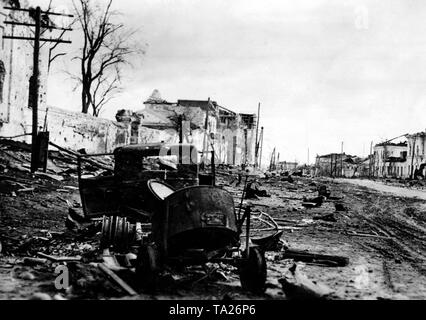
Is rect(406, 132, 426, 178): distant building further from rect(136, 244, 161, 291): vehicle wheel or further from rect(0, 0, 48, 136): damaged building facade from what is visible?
rect(136, 244, 161, 291): vehicle wheel

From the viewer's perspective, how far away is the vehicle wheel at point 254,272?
5.66 m

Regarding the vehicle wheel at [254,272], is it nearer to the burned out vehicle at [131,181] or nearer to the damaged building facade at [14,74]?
the burned out vehicle at [131,181]

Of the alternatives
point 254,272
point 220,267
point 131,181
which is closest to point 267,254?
point 220,267

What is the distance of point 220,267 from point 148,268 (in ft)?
6.19

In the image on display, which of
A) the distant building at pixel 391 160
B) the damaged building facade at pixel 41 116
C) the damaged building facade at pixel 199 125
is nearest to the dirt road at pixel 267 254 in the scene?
the damaged building facade at pixel 41 116

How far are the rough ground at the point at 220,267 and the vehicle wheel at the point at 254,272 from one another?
15 cm

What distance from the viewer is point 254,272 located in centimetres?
569

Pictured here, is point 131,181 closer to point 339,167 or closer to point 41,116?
point 41,116

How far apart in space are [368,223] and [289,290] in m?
9.79

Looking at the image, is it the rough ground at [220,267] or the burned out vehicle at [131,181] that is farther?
the burned out vehicle at [131,181]

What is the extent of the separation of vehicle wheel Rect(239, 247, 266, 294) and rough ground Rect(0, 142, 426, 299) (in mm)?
148
